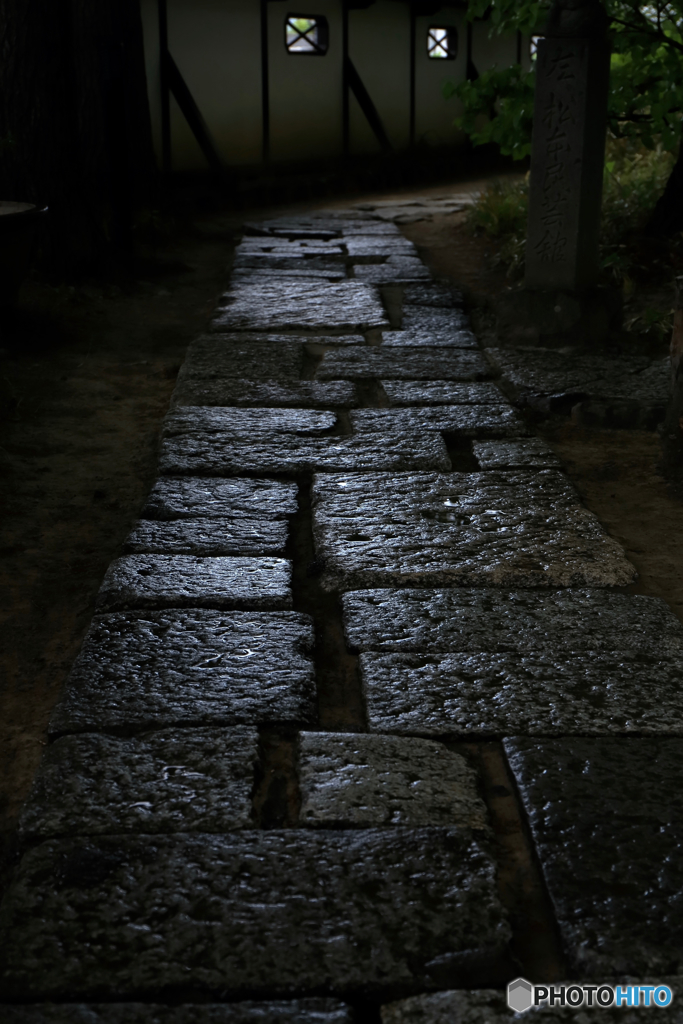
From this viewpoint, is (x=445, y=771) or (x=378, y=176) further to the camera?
(x=378, y=176)

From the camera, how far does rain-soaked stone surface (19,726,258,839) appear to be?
5.25 feet

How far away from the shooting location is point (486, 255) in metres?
7.73

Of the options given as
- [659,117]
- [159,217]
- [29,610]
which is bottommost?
[29,610]

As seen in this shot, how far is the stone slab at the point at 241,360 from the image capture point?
4.47 m

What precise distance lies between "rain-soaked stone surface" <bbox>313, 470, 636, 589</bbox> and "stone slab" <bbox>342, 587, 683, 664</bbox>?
87mm

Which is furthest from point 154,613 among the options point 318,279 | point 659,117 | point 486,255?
point 486,255

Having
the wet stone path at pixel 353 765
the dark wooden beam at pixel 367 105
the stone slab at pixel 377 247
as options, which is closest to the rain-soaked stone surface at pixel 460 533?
the wet stone path at pixel 353 765

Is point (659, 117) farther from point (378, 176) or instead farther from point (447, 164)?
point (447, 164)

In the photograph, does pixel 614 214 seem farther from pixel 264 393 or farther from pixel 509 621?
pixel 509 621

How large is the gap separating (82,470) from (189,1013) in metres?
2.45

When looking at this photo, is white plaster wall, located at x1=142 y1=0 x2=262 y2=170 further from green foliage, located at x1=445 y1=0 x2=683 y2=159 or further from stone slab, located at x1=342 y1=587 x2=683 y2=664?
stone slab, located at x1=342 y1=587 x2=683 y2=664

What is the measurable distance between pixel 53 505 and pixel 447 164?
40.9 feet

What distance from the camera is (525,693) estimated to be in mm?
1986

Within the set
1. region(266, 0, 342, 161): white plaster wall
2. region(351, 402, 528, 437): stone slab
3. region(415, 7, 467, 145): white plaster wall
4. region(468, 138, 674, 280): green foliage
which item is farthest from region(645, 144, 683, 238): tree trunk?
region(415, 7, 467, 145): white plaster wall
